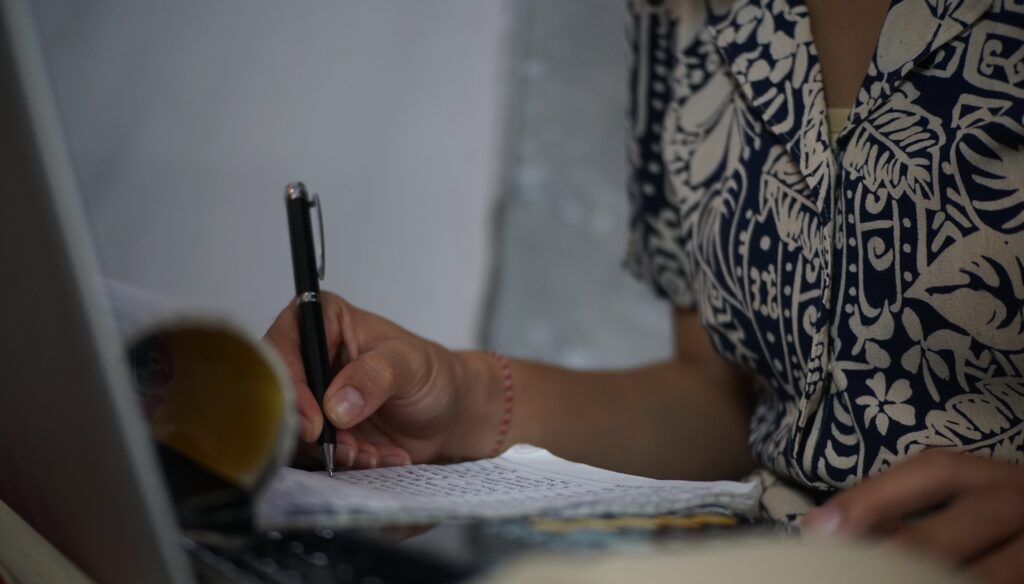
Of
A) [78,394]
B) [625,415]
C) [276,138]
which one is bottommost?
[625,415]

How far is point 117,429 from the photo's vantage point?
8.0 inches

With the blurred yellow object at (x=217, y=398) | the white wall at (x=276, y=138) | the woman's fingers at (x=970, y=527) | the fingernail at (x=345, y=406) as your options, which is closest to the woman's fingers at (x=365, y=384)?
the fingernail at (x=345, y=406)

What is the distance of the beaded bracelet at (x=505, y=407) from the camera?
20.6 inches

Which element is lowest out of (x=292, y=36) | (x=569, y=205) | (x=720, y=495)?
(x=569, y=205)

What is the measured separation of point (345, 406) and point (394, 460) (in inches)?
2.1

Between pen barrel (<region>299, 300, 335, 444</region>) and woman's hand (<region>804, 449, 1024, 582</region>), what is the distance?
237 mm

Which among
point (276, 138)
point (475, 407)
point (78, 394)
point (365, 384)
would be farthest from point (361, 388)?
point (276, 138)

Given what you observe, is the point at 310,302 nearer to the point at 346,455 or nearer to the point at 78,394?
the point at 346,455

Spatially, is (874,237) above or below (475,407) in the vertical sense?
above

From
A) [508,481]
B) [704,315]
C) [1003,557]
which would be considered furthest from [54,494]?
[704,315]

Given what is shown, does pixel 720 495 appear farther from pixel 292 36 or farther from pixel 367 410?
pixel 292 36

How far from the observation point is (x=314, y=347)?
1.43ft

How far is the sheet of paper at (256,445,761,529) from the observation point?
0.28m

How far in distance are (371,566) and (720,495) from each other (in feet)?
0.48
